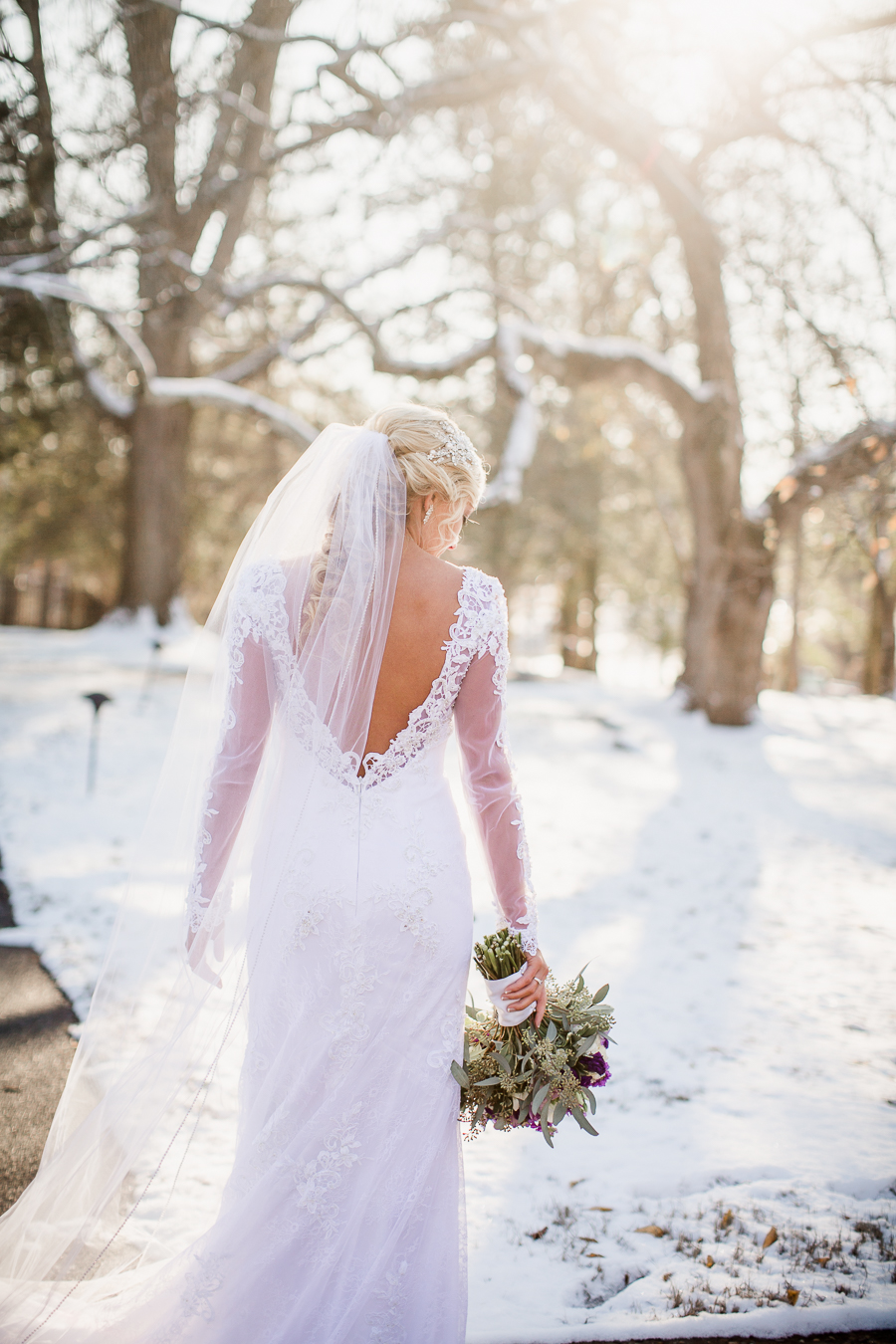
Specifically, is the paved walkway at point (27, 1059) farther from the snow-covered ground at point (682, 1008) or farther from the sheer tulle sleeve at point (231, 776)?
the sheer tulle sleeve at point (231, 776)

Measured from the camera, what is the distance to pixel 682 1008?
4.30 metres

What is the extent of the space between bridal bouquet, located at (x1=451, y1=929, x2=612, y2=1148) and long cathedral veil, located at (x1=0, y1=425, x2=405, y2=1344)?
1.84 feet

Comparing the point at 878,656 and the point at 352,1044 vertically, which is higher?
the point at 878,656

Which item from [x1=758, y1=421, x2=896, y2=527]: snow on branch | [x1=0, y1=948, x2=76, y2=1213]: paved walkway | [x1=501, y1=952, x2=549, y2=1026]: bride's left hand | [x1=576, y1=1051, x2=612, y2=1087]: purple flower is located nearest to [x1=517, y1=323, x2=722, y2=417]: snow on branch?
[x1=758, y1=421, x2=896, y2=527]: snow on branch

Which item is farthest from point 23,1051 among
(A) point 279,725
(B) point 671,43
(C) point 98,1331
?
(B) point 671,43

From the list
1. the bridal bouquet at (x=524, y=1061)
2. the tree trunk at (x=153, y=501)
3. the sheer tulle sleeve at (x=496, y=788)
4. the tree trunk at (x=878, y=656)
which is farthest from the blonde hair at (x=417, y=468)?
the tree trunk at (x=878, y=656)

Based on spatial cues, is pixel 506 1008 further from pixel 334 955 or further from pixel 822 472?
pixel 822 472

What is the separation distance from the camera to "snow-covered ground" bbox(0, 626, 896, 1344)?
2432 millimetres

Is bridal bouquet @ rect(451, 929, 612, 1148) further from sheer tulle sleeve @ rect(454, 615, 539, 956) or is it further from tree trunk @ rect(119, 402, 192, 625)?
tree trunk @ rect(119, 402, 192, 625)

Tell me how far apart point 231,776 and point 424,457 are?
0.90 meters

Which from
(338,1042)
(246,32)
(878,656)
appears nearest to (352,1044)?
(338,1042)

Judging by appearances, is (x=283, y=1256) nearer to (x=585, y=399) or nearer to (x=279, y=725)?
(x=279, y=725)

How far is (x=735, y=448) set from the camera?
11.7 meters

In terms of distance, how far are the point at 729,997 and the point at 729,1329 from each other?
7.71 ft
